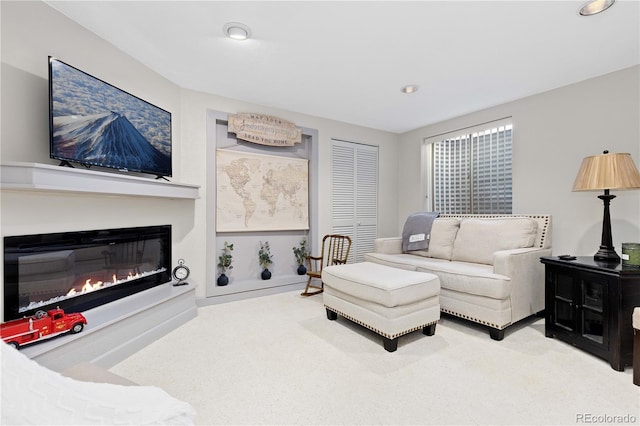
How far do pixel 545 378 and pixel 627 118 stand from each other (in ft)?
8.06

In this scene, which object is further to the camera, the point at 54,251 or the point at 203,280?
the point at 203,280

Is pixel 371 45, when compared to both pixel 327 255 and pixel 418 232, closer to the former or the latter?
pixel 418 232

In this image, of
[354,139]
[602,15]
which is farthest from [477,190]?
[602,15]

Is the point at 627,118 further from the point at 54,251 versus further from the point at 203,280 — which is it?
the point at 54,251

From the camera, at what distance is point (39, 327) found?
1.73 m

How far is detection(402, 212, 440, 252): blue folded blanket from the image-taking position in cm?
369

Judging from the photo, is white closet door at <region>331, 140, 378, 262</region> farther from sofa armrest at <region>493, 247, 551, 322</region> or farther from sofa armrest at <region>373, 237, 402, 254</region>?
sofa armrest at <region>493, 247, 551, 322</region>


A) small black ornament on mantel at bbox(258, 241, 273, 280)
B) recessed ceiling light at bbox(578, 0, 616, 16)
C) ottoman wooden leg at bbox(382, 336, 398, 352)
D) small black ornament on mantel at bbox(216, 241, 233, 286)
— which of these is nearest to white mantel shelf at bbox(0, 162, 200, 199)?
small black ornament on mantel at bbox(216, 241, 233, 286)

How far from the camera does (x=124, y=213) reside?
2.55 meters

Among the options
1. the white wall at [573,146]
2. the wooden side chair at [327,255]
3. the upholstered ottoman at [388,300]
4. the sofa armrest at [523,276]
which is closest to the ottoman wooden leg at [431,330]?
the upholstered ottoman at [388,300]

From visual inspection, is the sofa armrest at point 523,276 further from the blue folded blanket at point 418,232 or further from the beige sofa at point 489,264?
the blue folded blanket at point 418,232

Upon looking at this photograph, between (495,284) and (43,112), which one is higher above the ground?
(43,112)

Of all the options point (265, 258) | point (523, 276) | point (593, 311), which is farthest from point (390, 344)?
point (265, 258)

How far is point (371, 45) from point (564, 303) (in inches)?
101
